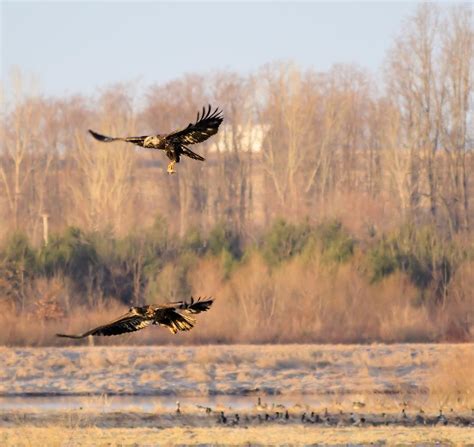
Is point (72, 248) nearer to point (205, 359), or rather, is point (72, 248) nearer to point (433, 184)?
point (205, 359)

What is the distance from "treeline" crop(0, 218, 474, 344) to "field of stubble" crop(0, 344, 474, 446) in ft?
9.08

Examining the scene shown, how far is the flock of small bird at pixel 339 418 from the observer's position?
857 inches

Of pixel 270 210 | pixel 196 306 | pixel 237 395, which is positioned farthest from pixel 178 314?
pixel 270 210

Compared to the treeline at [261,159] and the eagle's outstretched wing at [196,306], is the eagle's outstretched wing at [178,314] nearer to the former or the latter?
the eagle's outstretched wing at [196,306]

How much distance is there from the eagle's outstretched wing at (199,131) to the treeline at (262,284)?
96.0 ft

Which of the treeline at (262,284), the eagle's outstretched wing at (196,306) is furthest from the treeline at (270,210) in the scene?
the eagle's outstretched wing at (196,306)

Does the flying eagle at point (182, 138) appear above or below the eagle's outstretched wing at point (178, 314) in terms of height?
above

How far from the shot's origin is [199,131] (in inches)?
368

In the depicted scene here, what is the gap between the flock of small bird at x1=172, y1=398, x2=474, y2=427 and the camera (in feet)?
71.4

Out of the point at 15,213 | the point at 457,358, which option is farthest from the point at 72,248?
the point at 15,213

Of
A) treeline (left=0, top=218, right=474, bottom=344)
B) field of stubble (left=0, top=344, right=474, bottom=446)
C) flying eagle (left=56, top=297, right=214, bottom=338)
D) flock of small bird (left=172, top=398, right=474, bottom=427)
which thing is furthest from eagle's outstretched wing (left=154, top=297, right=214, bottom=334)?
treeline (left=0, top=218, right=474, bottom=344)

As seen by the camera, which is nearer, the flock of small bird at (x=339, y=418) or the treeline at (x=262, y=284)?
the flock of small bird at (x=339, y=418)

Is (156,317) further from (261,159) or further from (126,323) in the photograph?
(261,159)

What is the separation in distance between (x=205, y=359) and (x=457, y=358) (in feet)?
26.5
